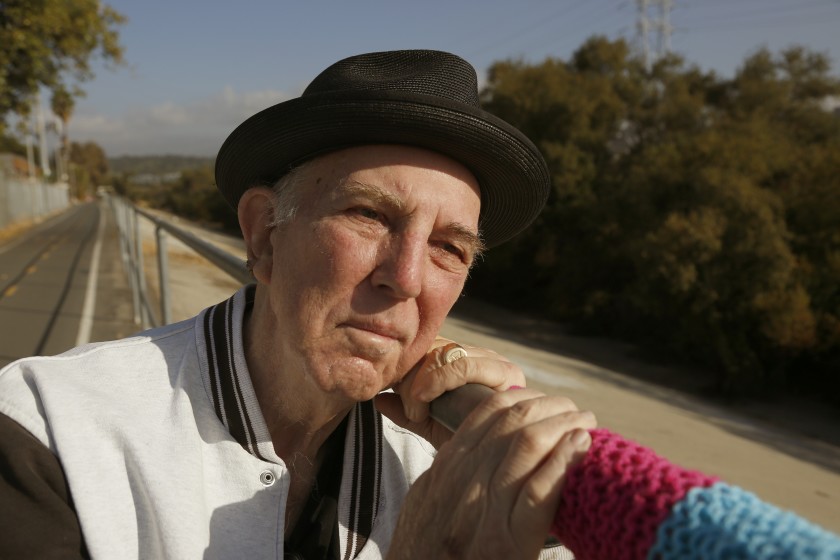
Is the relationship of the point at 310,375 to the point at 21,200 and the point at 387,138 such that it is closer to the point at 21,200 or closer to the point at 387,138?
the point at 387,138

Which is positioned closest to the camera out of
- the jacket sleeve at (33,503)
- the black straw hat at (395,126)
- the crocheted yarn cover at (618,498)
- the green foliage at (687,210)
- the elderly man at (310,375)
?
the crocheted yarn cover at (618,498)

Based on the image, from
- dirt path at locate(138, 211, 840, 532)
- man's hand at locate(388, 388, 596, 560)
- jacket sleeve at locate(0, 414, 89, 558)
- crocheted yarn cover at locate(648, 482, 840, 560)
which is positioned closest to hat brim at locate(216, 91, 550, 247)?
man's hand at locate(388, 388, 596, 560)

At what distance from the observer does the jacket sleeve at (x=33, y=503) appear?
3.51ft

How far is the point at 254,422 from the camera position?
4.60 feet

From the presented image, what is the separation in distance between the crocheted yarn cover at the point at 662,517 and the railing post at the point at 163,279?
3105 mm

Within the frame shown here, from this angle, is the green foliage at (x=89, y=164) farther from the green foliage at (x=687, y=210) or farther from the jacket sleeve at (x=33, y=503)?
the jacket sleeve at (x=33, y=503)

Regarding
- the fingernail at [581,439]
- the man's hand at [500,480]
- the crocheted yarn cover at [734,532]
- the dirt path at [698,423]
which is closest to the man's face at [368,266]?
the man's hand at [500,480]

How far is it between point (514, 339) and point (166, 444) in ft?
65.5

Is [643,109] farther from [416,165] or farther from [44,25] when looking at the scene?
[416,165]

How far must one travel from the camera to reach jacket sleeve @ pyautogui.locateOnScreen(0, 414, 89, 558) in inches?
42.1

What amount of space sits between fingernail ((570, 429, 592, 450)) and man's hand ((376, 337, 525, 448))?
440 mm

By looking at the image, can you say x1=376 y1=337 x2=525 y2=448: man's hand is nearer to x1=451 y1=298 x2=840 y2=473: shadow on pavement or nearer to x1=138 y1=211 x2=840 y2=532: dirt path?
x1=138 y1=211 x2=840 y2=532: dirt path

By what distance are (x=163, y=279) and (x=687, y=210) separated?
635 inches

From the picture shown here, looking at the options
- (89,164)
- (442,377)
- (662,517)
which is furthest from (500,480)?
(89,164)
